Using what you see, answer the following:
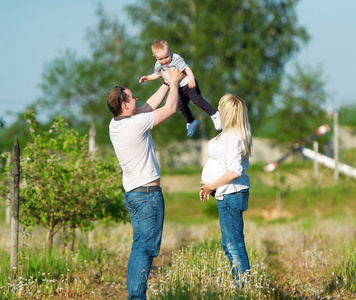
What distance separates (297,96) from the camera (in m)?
33.8

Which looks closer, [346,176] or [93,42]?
[346,176]

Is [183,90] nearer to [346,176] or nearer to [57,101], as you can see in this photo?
[346,176]

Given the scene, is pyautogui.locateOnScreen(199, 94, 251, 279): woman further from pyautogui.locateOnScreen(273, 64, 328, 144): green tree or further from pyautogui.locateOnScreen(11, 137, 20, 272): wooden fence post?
pyautogui.locateOnScreen(273, 64, 328, 144): green tree

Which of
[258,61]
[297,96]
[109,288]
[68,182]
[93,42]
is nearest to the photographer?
[109,288]

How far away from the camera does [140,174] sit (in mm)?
4520

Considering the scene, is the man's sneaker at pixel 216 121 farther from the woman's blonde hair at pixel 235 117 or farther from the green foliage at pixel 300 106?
the green foliage at pixel 300 106

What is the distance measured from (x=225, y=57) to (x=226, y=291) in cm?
2615

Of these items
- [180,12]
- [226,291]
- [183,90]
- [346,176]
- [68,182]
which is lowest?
[226,291]

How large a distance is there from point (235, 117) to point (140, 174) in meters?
1.00

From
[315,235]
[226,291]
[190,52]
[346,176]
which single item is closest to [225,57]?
[190,52]

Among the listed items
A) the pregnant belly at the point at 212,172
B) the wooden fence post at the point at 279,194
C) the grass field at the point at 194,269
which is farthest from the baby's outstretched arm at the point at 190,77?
the wooden fence post at the point at 279,194

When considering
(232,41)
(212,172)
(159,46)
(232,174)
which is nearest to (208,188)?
(212,172)

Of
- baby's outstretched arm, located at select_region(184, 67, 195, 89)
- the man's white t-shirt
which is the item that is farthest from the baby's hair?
the man's white t-shirt

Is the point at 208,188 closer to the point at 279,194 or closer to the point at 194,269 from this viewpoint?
the point at 194,269
